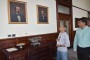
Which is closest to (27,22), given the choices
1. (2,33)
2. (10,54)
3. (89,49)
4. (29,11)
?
(29,11)

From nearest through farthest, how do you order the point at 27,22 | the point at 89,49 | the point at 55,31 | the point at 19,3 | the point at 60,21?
the point at 89,49 → the point at 19,3 → the point at 27,22 → the point at 55,31 → the point at 60,21

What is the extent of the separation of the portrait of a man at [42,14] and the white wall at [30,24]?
0.17 metres

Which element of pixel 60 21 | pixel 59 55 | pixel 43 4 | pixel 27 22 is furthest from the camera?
pixel 60 21

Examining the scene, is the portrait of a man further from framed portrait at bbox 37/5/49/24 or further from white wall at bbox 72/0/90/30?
white wall at bbox 72/0/90/30

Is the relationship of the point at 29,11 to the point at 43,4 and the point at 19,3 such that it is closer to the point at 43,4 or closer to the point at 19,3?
the point at 19,3

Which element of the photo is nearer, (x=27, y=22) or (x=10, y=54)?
(x=10, y=54)

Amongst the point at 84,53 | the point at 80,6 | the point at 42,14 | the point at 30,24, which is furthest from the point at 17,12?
the point at 80,6

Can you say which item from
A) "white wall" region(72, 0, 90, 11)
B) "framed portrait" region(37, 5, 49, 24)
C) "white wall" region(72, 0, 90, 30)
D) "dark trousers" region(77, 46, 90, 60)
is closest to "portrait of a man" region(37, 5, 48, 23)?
"framed portrait" region(37, 5, 49, 24)

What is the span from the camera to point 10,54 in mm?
3275

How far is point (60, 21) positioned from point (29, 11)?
239cm

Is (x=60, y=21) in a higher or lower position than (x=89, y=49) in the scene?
higher

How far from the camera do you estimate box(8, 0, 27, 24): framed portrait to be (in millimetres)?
4082

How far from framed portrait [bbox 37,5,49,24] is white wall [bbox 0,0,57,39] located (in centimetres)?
15

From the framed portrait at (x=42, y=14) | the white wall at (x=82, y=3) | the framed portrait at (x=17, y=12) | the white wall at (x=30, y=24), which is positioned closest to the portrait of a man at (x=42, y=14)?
the framed portrait at (x=42, y=14)
